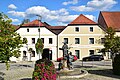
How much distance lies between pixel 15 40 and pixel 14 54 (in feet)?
2.43

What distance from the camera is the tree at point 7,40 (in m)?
11.4

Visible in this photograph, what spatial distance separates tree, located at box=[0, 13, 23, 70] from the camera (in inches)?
449

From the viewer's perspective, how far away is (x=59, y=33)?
4534 centimetres

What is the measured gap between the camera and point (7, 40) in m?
11.4

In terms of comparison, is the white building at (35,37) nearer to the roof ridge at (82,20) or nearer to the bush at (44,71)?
the roof ridge at (82,20)

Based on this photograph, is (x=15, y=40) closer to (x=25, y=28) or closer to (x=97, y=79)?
(x=97, y=79)

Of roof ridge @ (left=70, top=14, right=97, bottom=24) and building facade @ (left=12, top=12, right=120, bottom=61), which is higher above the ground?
roof ridge @ (left=70, top=14, right=97, bottom=24)

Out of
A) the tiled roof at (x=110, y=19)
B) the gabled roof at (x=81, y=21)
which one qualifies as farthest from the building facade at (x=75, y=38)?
the tiled roof at (x=110, y=19)

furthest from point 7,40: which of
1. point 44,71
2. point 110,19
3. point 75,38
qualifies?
point 110,19

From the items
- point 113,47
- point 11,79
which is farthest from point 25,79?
point 113,47

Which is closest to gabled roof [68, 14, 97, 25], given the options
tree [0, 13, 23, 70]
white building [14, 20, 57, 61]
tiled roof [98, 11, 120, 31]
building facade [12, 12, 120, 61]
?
building facade [12, 12, 120, 61]

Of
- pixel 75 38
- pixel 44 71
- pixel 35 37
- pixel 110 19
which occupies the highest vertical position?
pixel 110 19

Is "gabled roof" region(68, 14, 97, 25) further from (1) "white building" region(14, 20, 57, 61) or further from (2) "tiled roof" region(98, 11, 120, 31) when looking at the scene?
(2) "tiled roof" region(98, 11, 120, 31)

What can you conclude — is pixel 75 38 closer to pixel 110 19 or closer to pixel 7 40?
pixel 110 19
